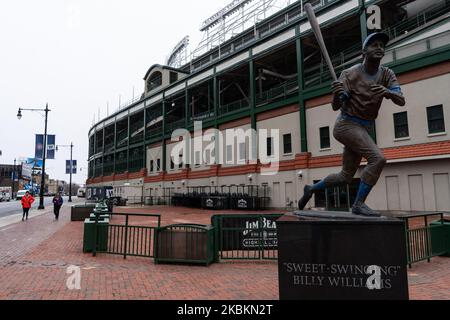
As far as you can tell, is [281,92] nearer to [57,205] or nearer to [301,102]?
[301,102]

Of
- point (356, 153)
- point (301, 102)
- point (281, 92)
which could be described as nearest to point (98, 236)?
point (356, 153)

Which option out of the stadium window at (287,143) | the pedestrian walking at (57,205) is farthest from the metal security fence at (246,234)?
the stadium window at (287,143)

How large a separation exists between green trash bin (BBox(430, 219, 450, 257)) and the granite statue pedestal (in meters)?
6.28

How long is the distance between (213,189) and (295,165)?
37.0ft

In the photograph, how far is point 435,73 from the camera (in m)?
20.2

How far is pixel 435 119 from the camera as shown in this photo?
2028cm

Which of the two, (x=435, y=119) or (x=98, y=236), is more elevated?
(x=435, y=119)

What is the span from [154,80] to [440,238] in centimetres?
4926

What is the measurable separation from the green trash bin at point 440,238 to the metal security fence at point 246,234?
430 centimetres

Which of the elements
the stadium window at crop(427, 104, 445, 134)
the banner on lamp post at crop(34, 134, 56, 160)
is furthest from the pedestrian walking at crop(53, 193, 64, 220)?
the stadium window at crop(427, 104, 445, 134)

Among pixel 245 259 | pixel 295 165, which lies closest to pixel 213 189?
pixel 295 165

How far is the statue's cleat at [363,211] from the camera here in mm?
4824

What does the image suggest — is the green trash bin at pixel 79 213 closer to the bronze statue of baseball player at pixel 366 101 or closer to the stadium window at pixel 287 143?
the stadium window at pixel 287 143
